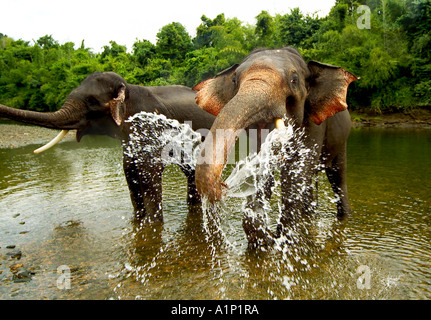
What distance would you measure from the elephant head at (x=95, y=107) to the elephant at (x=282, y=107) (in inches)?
49.7

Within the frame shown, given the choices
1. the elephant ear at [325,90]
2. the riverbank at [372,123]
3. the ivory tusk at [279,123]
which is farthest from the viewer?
the riverbank at [372,123]

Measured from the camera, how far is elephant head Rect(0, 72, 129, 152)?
16.0 feet

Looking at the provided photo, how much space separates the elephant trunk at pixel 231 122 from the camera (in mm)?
2484

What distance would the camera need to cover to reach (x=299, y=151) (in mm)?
4137

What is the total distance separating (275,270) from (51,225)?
3.32 m

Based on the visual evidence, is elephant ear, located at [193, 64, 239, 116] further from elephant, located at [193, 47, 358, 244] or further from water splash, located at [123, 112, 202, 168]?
water splash, located at [123, 112, 202, 168]

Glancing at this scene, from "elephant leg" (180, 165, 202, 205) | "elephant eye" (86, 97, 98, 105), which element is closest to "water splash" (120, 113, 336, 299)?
"elephant eye" (86, 97, 98, 105)

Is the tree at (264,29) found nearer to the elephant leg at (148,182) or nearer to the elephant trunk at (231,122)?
the elephant leg at (148,182)

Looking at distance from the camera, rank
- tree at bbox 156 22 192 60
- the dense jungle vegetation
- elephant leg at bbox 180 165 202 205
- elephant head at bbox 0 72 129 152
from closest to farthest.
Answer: elephant head at bbox 0 72 129 152
elephant leg at bbox 180 165 202 205
the dense jungle vegetation
tree at bbox 156 22 192 60

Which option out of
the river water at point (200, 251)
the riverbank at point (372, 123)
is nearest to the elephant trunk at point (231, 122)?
the river water at point (200, 251)

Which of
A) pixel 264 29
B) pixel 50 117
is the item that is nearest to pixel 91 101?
pixel 50 117

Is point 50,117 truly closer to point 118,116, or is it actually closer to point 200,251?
point 118,116
